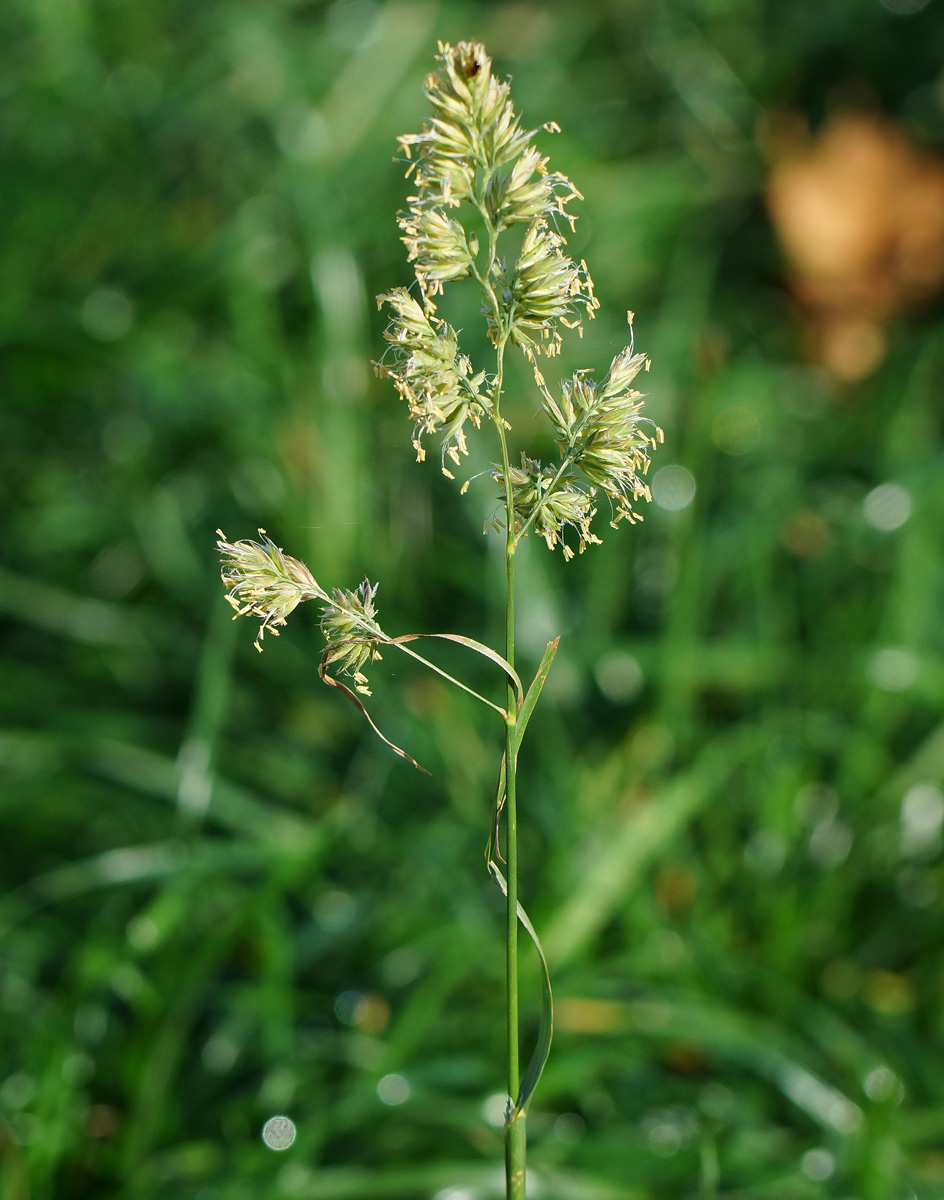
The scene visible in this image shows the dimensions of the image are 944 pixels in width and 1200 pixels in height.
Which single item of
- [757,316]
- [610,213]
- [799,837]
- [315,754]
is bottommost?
[799,837]

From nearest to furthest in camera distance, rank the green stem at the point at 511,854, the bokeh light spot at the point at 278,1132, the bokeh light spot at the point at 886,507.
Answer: the green stem at the point at 511,854 < the bokeh light spot at the point at 278,1132 < the bokeh light spot at the point at 886,507

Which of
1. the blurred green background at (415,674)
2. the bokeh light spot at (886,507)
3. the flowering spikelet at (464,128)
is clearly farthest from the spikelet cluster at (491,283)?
the bokeh light spot at (886,507)

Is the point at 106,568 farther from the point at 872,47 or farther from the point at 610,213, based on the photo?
the point at 872,47

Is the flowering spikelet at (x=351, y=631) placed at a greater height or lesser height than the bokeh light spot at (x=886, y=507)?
lesser

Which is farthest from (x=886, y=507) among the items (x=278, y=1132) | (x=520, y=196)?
(x=520, y=196)

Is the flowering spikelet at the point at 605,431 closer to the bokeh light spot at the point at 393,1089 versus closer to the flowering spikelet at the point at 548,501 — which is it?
the flowering spikelet at the point at 548,501

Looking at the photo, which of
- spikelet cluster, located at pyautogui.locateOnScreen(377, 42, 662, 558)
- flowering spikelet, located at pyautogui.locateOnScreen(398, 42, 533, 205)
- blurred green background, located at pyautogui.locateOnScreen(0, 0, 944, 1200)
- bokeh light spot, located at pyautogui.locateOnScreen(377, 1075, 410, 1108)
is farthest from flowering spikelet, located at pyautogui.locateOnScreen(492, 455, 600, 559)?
bokeh light spot, located at pyautogui.locateOnScreen(377, 1075, 410, 1108)

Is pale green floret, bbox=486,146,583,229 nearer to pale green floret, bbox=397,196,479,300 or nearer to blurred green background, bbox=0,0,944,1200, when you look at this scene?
pale green floret, bbox=397,196,479,300

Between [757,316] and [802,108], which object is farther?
[802,108]

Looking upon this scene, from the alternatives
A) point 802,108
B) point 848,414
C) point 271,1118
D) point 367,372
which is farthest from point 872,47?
point 271,1118

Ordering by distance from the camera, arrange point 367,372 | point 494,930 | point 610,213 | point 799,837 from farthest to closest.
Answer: point 610,213 < point 367,372 < point 799,837 < point 494,930
